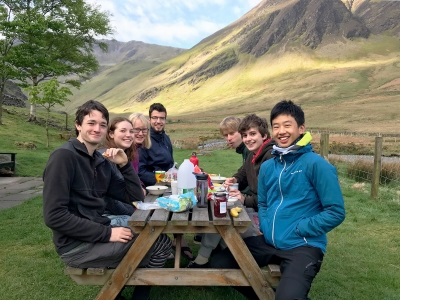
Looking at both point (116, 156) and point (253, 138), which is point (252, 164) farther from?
point (116, 156)

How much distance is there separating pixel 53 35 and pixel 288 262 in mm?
27504

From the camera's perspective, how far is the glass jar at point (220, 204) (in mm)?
3104

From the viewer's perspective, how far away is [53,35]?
26.4 metres

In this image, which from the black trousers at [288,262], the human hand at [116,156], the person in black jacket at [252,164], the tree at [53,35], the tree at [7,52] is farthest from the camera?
the tree at [53,35]

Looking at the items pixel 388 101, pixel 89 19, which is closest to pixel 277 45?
pixel 388 101

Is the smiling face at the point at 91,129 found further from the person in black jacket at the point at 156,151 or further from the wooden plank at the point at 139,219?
the person in black jacket at the point at 156,151

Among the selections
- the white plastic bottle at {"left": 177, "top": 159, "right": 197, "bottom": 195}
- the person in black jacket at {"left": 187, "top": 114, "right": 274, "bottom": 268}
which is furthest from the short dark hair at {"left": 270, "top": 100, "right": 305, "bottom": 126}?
the white plastic bottle at {"left": 177, "top": 159, "right": 197, "bottom": 195}

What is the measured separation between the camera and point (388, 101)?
3568 inches

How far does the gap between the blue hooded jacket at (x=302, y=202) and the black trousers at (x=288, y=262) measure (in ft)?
0.21

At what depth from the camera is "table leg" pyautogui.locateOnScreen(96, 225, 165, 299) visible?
122 inches

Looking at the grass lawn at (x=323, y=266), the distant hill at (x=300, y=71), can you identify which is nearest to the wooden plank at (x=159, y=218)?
the grass lawn at (x=323, y=266)

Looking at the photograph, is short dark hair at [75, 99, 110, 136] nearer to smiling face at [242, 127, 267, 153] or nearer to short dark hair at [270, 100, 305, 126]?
short dark hair at [270, 100, 305, 126]

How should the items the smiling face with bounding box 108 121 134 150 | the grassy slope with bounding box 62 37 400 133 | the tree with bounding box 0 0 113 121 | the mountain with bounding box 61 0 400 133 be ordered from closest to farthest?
the smiling face with bounding box 108 121 134 150, the tree with bounding box 0 0 113 121, the grassy slope with bounding box 62 37 400 133, the mountain with bounding box 61 0 400 133

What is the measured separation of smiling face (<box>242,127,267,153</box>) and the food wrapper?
42.9 inches
